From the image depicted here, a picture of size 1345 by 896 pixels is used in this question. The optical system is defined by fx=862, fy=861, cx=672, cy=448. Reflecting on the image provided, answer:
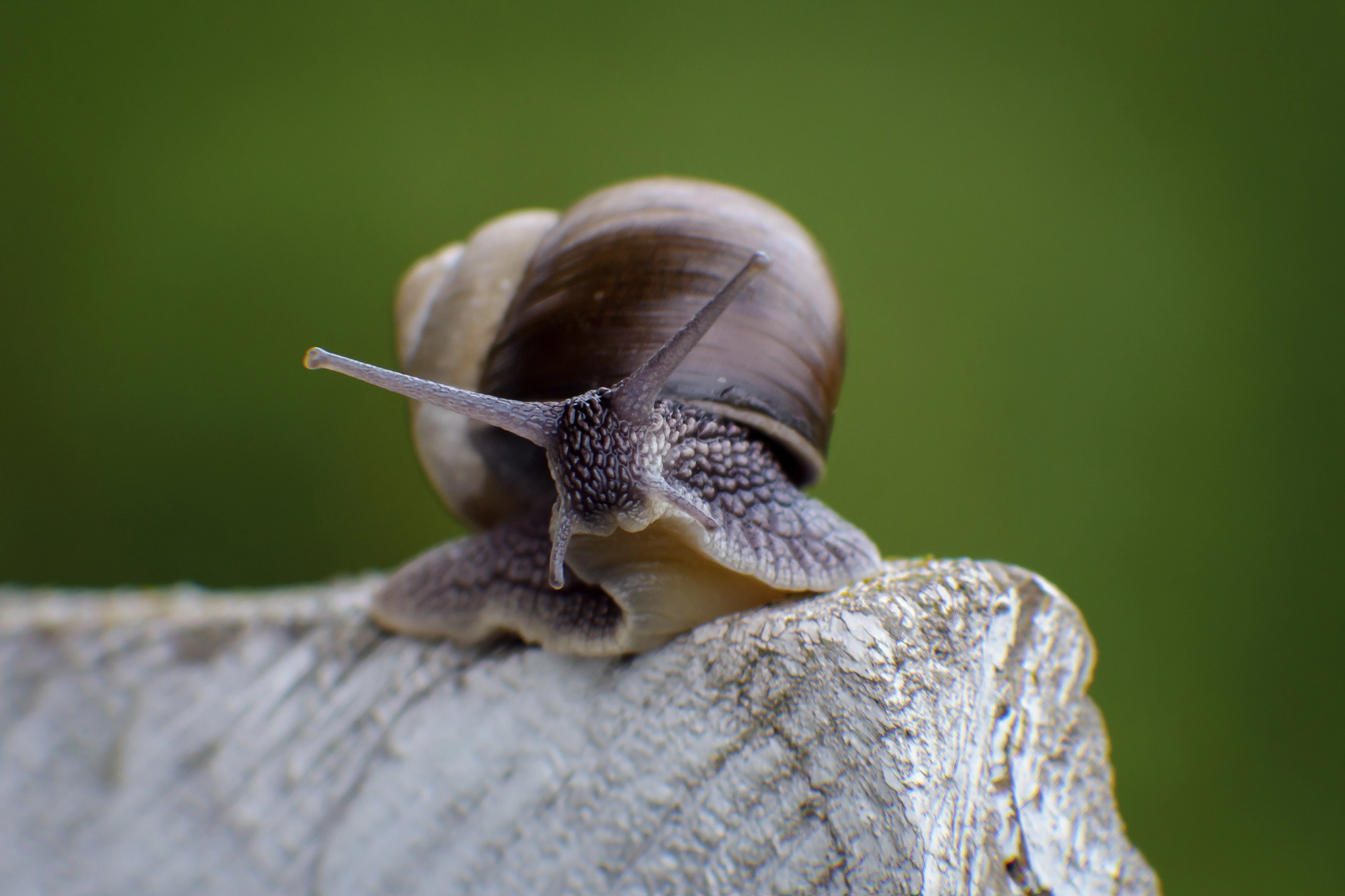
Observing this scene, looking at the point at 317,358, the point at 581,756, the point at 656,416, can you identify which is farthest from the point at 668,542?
the point at 317,358

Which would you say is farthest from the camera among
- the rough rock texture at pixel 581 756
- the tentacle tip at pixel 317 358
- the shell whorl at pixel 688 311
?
the shell whorl at pixel 688 311

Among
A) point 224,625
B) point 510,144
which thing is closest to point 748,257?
point 224,625

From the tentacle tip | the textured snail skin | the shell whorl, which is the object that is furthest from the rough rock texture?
the tentacle tip

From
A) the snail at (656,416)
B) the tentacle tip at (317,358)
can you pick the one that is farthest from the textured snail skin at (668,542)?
the tentacle tip at (317,358)

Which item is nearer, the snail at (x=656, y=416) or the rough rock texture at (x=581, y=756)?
the rough rock texture at (x=581, y=756)

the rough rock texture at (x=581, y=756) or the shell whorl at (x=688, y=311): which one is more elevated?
the shell whorl at (x=688, y=311)

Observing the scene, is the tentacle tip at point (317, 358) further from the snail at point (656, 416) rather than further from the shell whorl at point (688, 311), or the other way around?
the shell whorl at point (688, 311)

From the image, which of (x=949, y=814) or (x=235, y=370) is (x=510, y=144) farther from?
(x=949, y=814)
